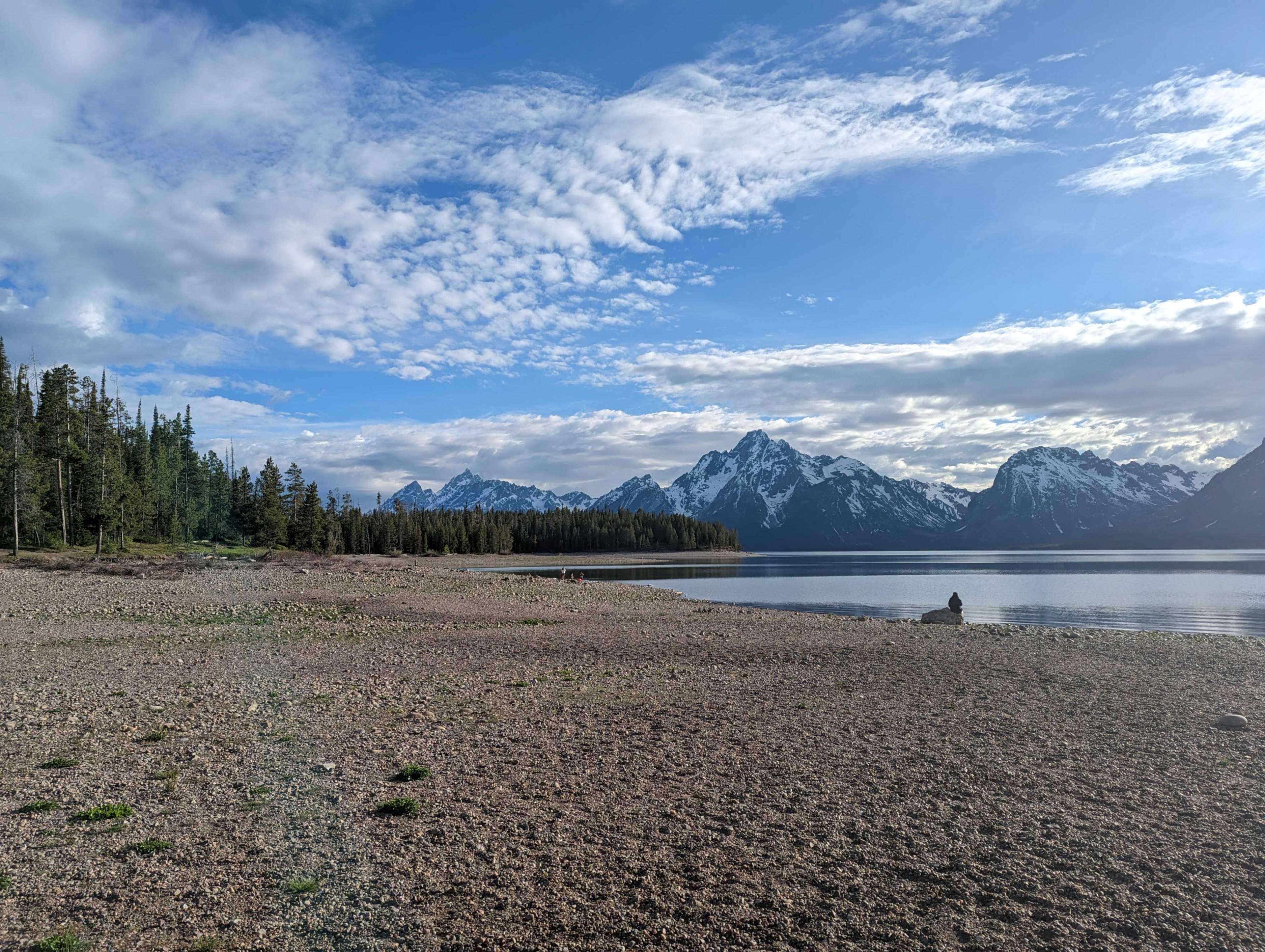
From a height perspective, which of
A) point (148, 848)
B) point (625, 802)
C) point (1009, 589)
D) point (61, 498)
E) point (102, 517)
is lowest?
point (1009, 589)

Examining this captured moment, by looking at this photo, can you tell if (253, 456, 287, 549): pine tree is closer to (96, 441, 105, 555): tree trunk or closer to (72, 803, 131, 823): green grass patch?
(96, 441, 105, 555): tree trunk

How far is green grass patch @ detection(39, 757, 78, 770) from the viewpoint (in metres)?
10.4

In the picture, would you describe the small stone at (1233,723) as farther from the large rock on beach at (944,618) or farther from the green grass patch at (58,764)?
the large rock on beach at (944,618)

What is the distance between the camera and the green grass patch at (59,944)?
596 centimetres

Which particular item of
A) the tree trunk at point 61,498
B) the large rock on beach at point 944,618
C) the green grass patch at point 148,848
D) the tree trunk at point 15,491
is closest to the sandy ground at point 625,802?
the green grass patch at point 148,848

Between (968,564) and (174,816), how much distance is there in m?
150

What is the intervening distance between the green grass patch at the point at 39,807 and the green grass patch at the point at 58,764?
1.54 metres

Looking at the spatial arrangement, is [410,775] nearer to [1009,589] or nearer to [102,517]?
[102,517]

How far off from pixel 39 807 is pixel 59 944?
389cm

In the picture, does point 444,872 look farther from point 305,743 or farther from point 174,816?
point 305,743

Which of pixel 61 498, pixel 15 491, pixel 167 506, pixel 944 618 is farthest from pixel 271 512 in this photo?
pixel 944 618

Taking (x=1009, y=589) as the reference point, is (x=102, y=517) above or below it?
above

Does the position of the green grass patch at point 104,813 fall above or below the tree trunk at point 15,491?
below

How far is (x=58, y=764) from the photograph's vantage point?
1054 centimetres
